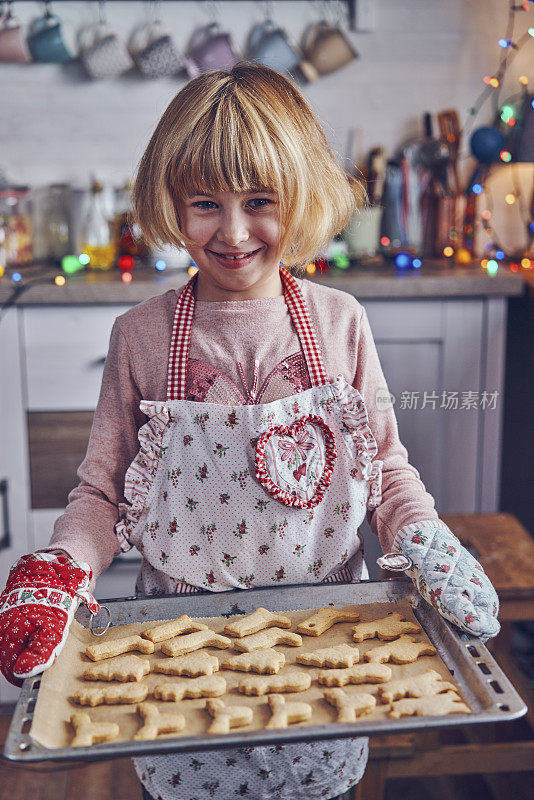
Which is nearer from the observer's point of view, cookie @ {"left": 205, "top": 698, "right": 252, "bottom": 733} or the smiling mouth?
cookie @ {"left": 205, "top": 698, "right": 252, "bottom": 733}

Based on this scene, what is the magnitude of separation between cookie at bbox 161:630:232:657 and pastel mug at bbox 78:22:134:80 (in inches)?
66.9

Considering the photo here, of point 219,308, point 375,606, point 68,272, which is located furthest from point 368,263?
point 375,606

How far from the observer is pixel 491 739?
1.48 meters

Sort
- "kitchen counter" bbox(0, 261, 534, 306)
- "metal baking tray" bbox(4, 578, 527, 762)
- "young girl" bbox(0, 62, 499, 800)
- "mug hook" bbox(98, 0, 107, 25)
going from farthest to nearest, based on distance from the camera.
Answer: "mug hook" bbox(98, 0, 107, 25)
"kitchen counter" bbox(0, 261, 534, 306)
"young girl" bbox(0, 62, 499, 800)
"metal baking tray" bbox(4, 578, 527, 762)

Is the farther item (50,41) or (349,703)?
(50,41)

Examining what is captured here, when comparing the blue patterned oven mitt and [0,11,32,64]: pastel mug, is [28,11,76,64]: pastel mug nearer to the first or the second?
[0,11,32,64]: pastel mug

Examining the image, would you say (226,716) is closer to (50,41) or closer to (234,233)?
(234,233)

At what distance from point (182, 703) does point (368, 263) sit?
155 centimetres

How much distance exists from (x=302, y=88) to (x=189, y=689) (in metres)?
1.81

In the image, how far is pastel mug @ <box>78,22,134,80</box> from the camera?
2.05 meters

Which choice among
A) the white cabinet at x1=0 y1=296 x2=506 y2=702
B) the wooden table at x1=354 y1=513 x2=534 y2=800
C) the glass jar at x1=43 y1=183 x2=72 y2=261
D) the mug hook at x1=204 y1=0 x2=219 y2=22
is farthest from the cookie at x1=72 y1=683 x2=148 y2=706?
the mug hook at x1=204 y1=0 x2=219 y2=22

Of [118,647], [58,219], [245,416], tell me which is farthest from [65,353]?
[118,647]

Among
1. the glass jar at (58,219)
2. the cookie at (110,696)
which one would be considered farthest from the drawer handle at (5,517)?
the cookie at (110,696)

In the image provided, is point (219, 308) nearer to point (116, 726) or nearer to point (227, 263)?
point (227, 263)
